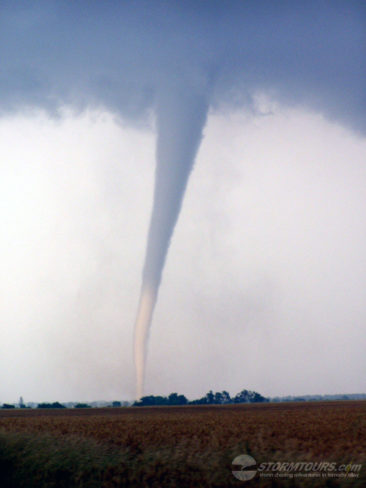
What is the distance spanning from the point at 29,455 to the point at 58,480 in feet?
10.9

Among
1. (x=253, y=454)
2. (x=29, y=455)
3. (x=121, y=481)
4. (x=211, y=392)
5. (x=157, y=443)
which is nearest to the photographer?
(x=121, y=481)

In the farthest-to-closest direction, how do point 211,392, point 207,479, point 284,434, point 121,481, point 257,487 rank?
1. point 211,392
2. point 284,434
3. point 121,481
4. point 207,479
5. point 257,487

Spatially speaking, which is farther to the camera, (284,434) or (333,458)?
(284,434)

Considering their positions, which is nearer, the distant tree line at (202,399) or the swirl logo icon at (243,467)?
the swirl logo icon at (243,467)

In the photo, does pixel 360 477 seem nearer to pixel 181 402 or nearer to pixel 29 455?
pixel 29 455

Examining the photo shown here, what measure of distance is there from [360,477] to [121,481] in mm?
7326

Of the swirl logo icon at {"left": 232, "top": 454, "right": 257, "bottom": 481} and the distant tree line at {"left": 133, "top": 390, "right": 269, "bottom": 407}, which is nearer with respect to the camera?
the swirl logo icon at {"left": 232, "top": 454, "right": 257, "bottom": 481}

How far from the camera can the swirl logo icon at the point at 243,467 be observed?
1515cm

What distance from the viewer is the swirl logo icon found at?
1515cm

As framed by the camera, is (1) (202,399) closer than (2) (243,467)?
No

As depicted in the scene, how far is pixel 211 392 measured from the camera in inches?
6978

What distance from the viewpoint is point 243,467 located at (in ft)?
52.3

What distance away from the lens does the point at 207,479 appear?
49.8ft

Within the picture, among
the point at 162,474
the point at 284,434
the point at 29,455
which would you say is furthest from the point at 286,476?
the point at 284,434
